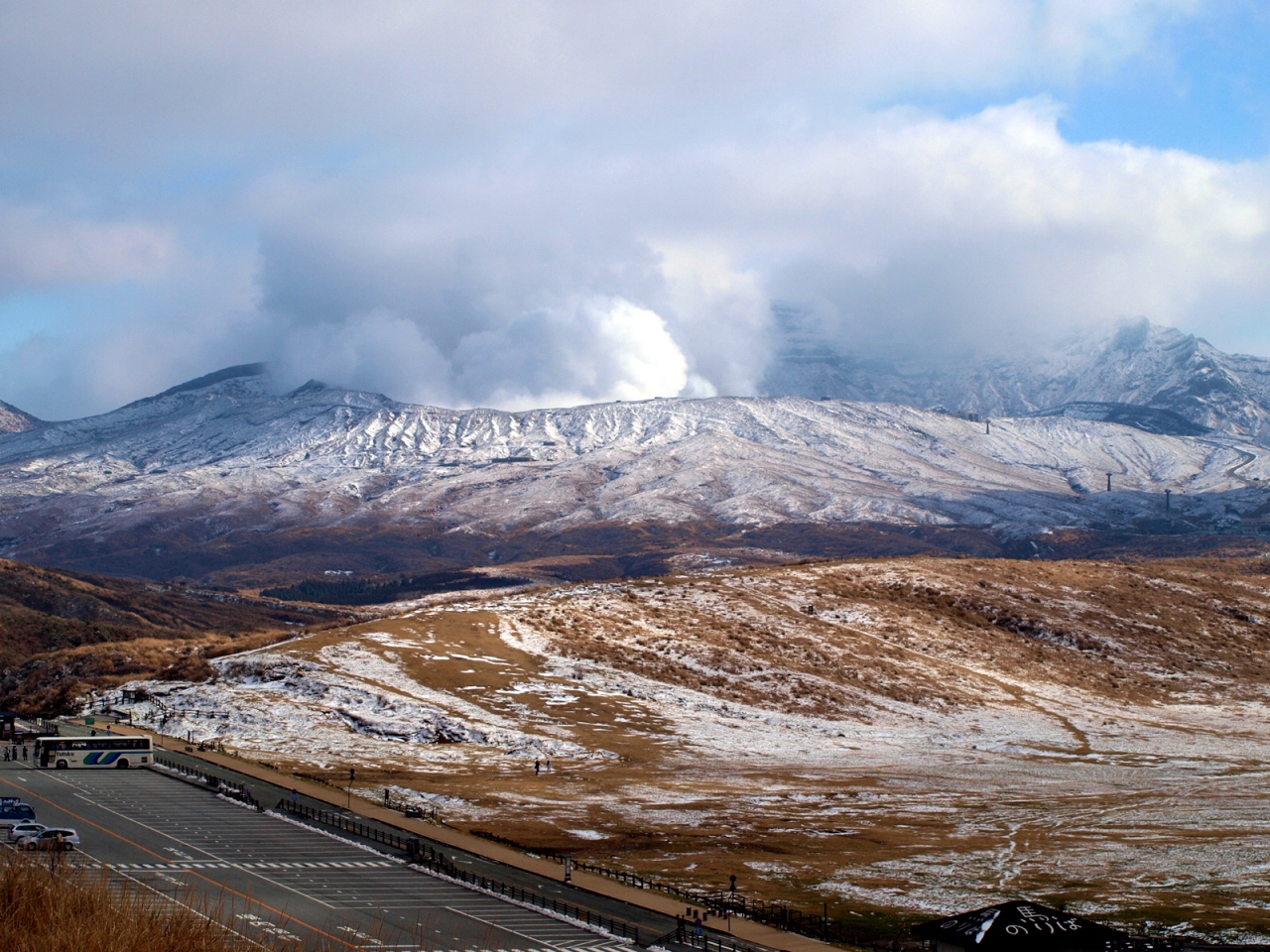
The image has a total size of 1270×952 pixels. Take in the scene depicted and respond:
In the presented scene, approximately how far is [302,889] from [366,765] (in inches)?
1436

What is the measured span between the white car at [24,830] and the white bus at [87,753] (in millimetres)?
24455

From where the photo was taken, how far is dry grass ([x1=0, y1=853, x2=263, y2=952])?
32.5 metres

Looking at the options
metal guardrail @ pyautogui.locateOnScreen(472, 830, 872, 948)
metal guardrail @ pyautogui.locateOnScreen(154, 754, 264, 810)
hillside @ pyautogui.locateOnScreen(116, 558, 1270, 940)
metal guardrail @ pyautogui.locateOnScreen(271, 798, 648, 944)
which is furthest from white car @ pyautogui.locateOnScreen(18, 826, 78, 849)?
metal guardrail @ pyautogui.locateOnScreen(472, 830, 872, 948)

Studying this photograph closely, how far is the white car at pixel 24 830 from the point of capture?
52456mm

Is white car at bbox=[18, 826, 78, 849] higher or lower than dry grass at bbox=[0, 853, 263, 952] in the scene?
lower

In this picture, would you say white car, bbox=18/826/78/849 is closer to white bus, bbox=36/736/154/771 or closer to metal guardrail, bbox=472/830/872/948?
metal guardrail, bbox=472/830/872/948

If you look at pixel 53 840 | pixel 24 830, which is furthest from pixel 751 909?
pixel 24 830

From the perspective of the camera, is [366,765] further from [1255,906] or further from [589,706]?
[1255,906]

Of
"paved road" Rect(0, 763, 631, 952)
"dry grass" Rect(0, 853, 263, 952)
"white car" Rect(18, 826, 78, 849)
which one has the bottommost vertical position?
"paved road" Rect(0, 763, 631, 952)

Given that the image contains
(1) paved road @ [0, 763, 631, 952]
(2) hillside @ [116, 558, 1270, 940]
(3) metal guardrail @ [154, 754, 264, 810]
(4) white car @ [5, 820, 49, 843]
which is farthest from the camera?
(3) metal guardrail @ [154, 754, 264, 810]

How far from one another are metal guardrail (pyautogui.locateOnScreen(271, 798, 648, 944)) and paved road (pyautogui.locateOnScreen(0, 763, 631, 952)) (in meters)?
0.86

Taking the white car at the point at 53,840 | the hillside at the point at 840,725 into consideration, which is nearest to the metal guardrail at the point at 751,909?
the hillside at the point at 840,725

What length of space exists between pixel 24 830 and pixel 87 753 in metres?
26.5

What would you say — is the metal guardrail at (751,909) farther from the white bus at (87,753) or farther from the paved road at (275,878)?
the white bus at (87,753)
